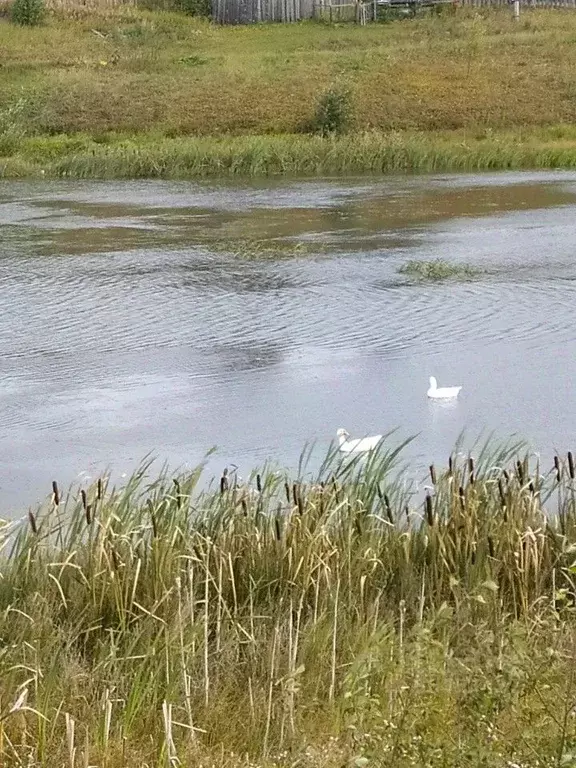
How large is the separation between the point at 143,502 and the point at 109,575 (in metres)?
1.10

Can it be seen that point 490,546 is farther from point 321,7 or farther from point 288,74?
point 321,7

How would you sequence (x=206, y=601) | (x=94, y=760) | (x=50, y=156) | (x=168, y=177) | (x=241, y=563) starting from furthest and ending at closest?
(x=50, y=156) → (x=168, y=177) → (x=241, y=563) → (x=206, y=601) → (x=94, y=760)

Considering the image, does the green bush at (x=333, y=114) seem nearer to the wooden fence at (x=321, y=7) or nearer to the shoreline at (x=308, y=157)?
the shoreline at (x=308, y=157)

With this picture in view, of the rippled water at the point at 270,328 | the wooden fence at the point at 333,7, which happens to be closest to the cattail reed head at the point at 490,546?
the rippled water at the point at 270,328

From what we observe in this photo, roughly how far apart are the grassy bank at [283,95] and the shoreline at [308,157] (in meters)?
0.04

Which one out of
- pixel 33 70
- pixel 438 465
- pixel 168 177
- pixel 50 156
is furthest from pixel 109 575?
pixel 33 70

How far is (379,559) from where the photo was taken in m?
5.75

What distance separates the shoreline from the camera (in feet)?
93.5

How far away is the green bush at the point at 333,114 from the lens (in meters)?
32.0

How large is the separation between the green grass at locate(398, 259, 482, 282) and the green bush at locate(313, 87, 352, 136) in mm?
16141

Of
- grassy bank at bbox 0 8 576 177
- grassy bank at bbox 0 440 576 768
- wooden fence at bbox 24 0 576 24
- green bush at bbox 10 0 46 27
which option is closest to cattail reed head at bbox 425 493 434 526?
grassy bank at bbox 0 440 576 768

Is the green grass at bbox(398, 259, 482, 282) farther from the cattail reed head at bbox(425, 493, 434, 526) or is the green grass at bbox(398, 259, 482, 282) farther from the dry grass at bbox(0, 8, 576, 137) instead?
the dry grass at bbox(0, 8, 576, 137)

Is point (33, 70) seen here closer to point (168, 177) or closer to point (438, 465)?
point (168, 177)

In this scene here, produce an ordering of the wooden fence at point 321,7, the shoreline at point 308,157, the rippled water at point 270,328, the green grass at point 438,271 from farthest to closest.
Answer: the wooden fence at point 321,7 < the shoreline at point 308,157 < the green grass at point 438,271 < the rippled water at point 270,328
